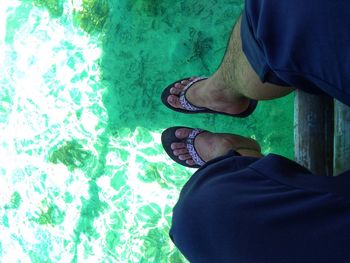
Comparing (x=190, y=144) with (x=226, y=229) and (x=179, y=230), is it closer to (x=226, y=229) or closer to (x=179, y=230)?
(x=179, y=230)

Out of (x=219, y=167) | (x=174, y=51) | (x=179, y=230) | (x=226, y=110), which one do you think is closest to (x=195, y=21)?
(x=174, y=51)

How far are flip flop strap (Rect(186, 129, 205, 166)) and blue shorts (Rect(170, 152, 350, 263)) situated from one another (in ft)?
3.16

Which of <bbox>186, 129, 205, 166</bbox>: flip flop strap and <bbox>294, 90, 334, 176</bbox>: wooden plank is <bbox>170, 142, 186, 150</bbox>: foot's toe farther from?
<bbox>294, 90, 334, 176</bbox>: wooden plank

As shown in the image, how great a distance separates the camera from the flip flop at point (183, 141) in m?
2.18

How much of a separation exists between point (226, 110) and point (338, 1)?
3.93 feet

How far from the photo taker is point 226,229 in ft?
3.20

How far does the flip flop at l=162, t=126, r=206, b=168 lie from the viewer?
218 centimetres

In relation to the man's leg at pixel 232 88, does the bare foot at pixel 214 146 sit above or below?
below

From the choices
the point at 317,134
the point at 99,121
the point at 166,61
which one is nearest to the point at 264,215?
the point at 317,134

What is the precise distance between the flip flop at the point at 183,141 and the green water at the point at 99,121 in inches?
7.7

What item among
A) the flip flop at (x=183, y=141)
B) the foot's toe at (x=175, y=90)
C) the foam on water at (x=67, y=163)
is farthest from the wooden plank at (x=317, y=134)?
the foam on water at (x=67, y=163)

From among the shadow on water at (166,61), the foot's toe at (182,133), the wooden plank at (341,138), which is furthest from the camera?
the shadow on water at (166,61)

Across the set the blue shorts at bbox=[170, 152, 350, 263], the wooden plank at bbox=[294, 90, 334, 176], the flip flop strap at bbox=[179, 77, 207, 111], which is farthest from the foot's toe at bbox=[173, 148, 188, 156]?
the blue shorts at bbox=[170, 152, 350, 263]

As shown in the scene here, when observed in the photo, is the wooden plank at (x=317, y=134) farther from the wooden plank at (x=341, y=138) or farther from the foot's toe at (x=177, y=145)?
the foot's toe at (x=177, y=145)
